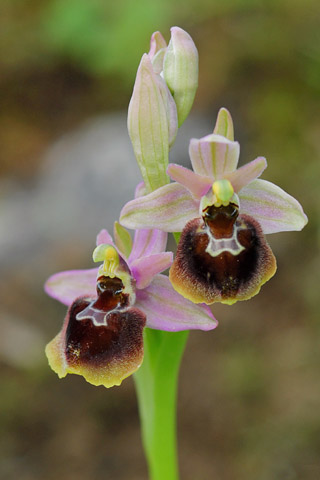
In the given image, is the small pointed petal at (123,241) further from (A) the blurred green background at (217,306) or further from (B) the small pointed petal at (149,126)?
(A) the blurred green background at (217,306)

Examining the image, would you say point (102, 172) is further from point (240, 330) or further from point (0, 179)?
point (240, 330)

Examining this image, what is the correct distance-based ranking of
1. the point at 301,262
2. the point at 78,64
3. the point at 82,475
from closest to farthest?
the point at 82,475 → the point at 301,262 → the point at 78,64

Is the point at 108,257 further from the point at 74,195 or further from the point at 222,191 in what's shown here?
the point at 74,195

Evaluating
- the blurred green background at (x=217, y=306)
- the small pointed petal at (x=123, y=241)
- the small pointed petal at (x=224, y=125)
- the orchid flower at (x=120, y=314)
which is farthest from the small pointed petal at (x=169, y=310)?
the blurred green background at (x=217, y=306)

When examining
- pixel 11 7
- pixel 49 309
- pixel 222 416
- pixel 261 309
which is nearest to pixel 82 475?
pixel 222 416

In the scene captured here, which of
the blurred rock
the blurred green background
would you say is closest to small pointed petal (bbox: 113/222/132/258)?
the blurred green background

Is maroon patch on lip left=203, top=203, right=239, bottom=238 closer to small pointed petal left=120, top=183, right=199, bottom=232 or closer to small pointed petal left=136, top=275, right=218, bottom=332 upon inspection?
small pointed petal left=120, top=183, right=199, bottom=232
